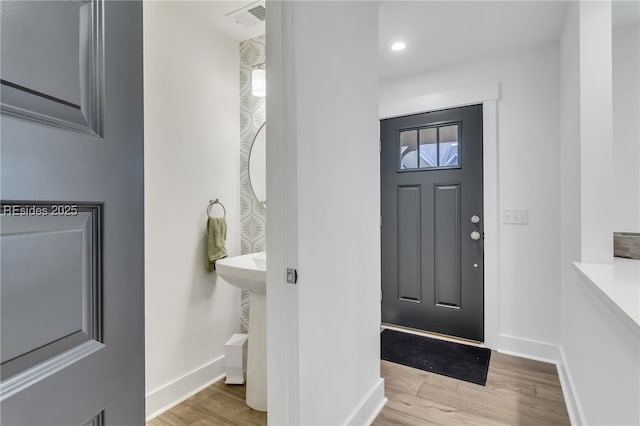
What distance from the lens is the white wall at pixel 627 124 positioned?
203 centimetres

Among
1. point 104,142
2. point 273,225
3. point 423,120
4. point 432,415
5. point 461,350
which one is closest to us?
point 104,142

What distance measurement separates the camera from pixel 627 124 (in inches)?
80.9

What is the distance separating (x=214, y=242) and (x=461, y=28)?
7.22 feet

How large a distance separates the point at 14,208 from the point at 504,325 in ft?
9.77

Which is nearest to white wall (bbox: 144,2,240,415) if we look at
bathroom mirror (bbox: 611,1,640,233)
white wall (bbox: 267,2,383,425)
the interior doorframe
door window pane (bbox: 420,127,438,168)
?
white wall (bbox: 267,2,383,425)

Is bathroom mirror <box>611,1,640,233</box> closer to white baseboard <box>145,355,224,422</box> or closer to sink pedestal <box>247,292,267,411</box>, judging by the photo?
sink pedestal <box>247,292,267,411</box>

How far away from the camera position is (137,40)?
593mm

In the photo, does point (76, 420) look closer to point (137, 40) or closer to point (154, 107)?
point (137, 40)

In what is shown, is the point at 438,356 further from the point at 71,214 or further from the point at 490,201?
the point at 71,214

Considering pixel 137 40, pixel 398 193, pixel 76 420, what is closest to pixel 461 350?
pixel 398 193

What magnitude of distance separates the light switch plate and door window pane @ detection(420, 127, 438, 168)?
0.69 m

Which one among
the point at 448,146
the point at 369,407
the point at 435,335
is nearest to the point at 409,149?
the point at 448,146

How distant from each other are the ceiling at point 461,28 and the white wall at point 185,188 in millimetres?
1168

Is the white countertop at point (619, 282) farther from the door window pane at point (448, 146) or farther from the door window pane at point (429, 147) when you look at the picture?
the door window pane at point (429, 147)
